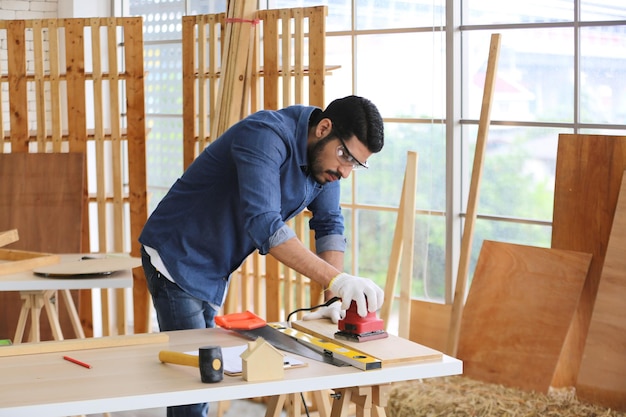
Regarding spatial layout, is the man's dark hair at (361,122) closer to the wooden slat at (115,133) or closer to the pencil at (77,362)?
the pencil at (77,362)

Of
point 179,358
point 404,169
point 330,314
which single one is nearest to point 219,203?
point 330,314

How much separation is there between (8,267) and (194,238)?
1.27 metres

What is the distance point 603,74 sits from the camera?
14.6 feet

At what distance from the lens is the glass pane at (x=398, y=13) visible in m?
4.98

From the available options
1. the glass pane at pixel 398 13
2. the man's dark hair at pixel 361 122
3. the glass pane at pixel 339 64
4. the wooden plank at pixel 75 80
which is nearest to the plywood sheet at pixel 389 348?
the man's dark hair at pixel 361 122

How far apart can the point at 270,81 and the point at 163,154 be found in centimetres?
191

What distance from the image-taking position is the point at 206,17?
5266 mm

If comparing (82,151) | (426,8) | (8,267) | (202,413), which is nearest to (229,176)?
(202,413)

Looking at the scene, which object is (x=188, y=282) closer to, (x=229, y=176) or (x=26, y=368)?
(x=229, y=176)

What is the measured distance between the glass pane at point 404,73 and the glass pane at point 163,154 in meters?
1.81

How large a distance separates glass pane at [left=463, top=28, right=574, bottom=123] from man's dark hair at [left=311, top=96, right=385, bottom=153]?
1.92 m

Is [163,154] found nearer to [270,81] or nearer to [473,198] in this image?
[270,81]

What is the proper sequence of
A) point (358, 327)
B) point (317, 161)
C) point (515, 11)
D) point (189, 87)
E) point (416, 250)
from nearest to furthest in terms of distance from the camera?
point (358, 327), point (317, 161), point (515, 11), point (416, 250), point (189, 87)

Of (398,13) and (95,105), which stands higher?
(398,13)
